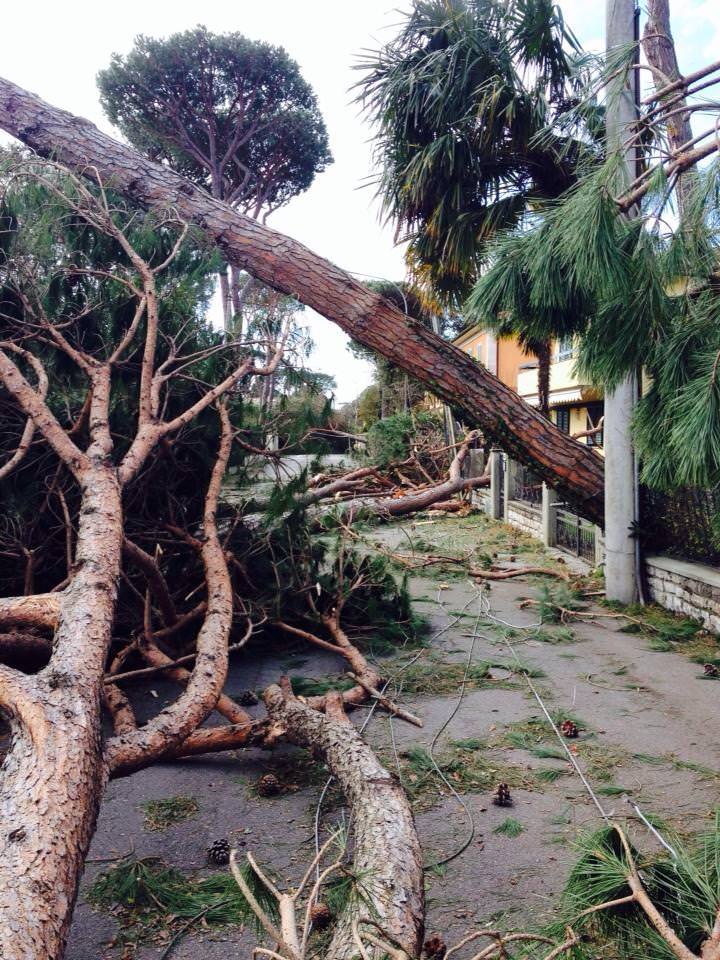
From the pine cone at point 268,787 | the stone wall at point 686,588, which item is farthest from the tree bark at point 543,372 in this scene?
the pine cone at point 268,787

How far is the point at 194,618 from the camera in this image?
16.2 ft

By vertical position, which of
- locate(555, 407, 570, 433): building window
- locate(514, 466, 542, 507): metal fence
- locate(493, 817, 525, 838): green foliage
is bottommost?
locate(493, 817, 525, 838): green foliage

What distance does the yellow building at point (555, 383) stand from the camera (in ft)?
59.8

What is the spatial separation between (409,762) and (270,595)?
201 centimetres

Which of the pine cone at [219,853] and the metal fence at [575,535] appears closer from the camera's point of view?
the pine cone at [219,853]

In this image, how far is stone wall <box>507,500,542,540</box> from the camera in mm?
10367

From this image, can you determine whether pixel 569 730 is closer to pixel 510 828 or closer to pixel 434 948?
pixel 510 828

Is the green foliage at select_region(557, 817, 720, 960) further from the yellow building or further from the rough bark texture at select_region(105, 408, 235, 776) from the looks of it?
the yellow building

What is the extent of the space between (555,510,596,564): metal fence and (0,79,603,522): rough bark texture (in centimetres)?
152

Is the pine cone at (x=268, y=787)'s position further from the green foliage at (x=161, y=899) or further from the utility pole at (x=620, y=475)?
the utility pole at (x=620, y=475)

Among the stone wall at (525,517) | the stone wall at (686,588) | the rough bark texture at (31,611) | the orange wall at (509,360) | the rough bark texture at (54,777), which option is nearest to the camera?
the rough bark texture at (54,777)

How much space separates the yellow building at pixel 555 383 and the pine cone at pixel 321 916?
14.4 metres

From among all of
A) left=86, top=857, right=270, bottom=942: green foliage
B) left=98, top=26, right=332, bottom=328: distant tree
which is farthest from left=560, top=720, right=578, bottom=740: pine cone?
left=98, top=26, right=332, bottom=328: distant tree

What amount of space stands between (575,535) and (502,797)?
5834 millimetres
